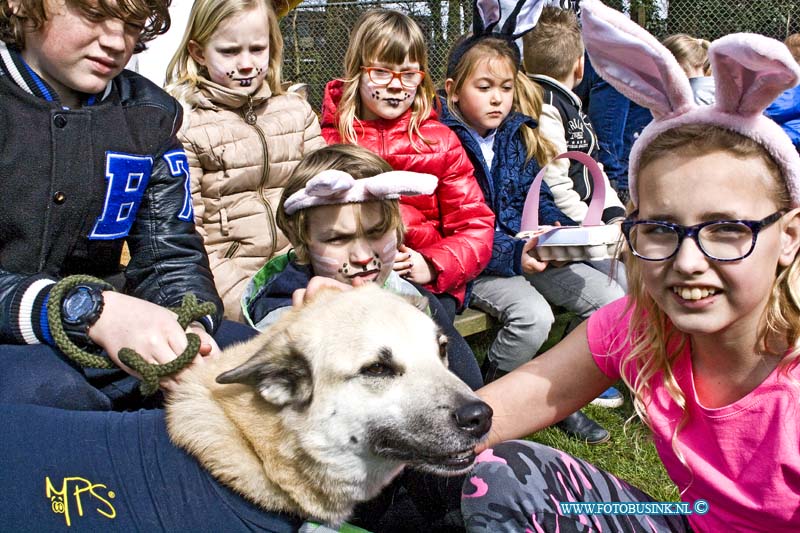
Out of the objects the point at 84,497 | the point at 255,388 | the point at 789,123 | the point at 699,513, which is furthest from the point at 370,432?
the point at 789,123

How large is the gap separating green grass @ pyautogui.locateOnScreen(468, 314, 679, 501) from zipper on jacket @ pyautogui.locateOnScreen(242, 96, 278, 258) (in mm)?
1786

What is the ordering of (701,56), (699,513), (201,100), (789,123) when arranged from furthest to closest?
(701,56), (789,123), (201,100), (699,513)

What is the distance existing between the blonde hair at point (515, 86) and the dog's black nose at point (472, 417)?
3004 mm

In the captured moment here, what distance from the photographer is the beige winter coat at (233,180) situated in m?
3.79

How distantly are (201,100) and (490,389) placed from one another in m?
2.44

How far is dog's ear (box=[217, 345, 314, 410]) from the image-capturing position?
2137mm

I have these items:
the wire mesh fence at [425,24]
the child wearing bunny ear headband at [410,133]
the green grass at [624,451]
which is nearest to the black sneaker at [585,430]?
the green grass at [624,451]

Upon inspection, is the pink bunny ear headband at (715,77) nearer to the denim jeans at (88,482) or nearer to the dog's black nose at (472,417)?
the dog's black nose at (472,417)

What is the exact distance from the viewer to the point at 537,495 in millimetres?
2125

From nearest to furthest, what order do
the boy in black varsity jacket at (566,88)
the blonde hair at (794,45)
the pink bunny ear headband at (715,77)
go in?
the pink bunny ear headband at (715,77) → the boy in black varsity jacket at (566,88) → the blonde hair at (794,45)

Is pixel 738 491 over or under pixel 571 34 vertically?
under

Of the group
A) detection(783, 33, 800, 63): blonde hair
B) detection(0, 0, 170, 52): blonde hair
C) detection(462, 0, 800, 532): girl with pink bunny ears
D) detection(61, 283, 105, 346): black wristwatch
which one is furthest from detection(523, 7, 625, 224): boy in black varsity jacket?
detection(61, 283, 105, 346): black wristwatch

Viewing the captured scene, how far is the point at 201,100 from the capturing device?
12.9 feet

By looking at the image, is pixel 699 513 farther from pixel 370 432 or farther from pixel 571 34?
pixel 571 34
